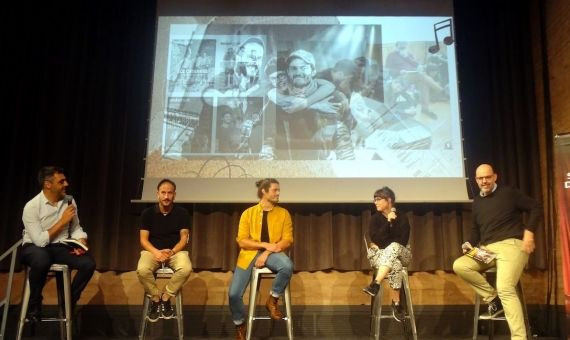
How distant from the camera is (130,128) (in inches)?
183

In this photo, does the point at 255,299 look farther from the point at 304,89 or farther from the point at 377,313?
the point at 304,89

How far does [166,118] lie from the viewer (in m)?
4.57

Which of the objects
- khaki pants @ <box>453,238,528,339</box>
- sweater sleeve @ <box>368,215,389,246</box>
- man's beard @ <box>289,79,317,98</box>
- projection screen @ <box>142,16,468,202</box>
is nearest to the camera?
khaki pants @ <box>453,238,528,339</box>

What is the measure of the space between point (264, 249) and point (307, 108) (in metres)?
1.56

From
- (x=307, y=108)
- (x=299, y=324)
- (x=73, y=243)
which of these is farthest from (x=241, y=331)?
(x=307, y=108)

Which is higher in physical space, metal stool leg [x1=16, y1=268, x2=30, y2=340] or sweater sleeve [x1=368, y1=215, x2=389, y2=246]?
sweater sleeve [x1=368, y1=215, x2=389, y2=246]

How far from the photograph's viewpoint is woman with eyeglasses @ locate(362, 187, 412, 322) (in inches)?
139

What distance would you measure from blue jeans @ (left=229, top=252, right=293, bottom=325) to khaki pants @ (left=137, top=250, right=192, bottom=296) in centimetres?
37

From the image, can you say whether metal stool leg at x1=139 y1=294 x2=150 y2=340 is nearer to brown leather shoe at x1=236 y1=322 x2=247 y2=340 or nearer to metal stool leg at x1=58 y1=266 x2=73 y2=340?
metal stool leg at x1=58 y1=266 x2=73 y2=340

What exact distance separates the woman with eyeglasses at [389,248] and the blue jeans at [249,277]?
60 centimetres

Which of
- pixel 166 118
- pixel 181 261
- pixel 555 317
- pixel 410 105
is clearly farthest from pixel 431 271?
pixel 166 118

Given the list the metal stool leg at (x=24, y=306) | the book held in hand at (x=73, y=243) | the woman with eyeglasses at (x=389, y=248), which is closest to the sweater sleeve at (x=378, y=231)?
the woman with eyeglasses at (x=389, y=248)

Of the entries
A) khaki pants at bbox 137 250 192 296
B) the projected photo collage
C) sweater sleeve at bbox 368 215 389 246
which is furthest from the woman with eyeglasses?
khaki pants at bbox 137 250 192 296

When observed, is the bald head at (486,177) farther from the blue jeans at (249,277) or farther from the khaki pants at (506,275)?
the blue jeans at (249,277)
